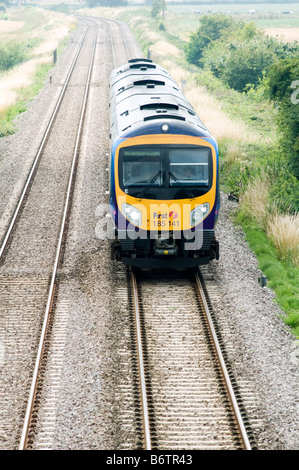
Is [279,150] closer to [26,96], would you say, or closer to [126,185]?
[126,185]

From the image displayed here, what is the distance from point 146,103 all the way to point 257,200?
3870 millimetres

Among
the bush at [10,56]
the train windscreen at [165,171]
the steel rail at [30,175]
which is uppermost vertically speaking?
the train windscreen at [165,171]

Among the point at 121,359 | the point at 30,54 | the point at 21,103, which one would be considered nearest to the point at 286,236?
the point at 121,359

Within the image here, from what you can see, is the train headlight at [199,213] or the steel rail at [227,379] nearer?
the steel rail at [227,379]

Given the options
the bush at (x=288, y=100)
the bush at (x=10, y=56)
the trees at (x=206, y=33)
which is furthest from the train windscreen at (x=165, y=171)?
the trees at (x=206, y=33)

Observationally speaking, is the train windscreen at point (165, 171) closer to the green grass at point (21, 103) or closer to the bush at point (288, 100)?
the bush at point (288, 100)

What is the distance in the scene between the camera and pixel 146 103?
1273 cm

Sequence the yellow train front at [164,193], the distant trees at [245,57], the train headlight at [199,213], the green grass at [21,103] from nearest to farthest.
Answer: the yellow train front at [164,193]
the train headlight at [199,213]
the green grass at [21,103]
the distant trees at [245,57]

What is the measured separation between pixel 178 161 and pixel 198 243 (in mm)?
1602

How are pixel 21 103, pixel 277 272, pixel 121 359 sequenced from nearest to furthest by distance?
pixel 121 359
pixel 277 272
pixel 21 103

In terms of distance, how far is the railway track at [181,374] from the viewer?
24.1 ft

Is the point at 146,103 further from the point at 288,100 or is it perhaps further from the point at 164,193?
the point at 288,100

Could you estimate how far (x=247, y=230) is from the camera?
13.9 meters

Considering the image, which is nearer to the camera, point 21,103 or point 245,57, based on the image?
point 21,103
